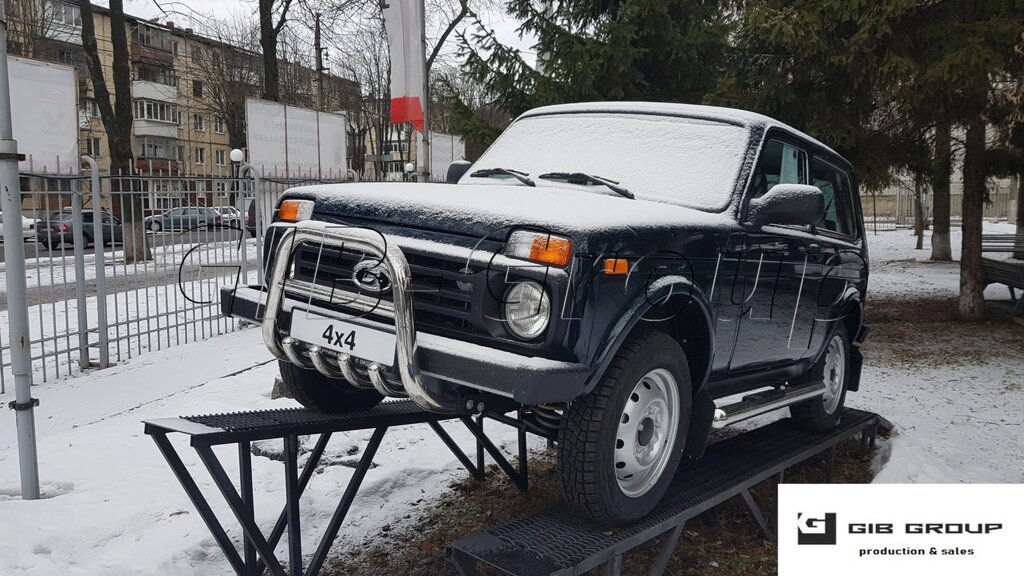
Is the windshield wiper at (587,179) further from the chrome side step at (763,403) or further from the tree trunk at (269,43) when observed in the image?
the tree trunk at (269,43)

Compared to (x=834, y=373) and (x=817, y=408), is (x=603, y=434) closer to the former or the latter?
(x=817, y=408)

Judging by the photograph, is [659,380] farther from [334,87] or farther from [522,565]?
[334,87]

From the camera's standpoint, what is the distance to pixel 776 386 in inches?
210

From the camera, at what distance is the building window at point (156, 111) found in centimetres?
5953

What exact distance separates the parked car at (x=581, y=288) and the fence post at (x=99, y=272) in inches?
177

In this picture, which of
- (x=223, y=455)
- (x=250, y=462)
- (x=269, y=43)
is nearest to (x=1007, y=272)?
(x=223, y=455)

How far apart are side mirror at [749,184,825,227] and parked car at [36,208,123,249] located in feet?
20.0

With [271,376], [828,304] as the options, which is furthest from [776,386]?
[271,376]

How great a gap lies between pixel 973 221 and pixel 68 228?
11.0 m

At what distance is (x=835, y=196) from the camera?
5758 millimetres

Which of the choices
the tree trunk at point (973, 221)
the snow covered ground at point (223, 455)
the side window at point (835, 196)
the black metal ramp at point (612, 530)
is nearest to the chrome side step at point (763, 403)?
the black metal ramp at point (612, 530)

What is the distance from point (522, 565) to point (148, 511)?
2.33m

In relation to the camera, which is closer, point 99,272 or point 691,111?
point 691,111

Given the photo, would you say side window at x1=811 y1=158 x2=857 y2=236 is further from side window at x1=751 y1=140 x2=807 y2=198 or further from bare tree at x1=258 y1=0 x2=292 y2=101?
bare tree at x1=258 y1=0 x2=292 y2=101
